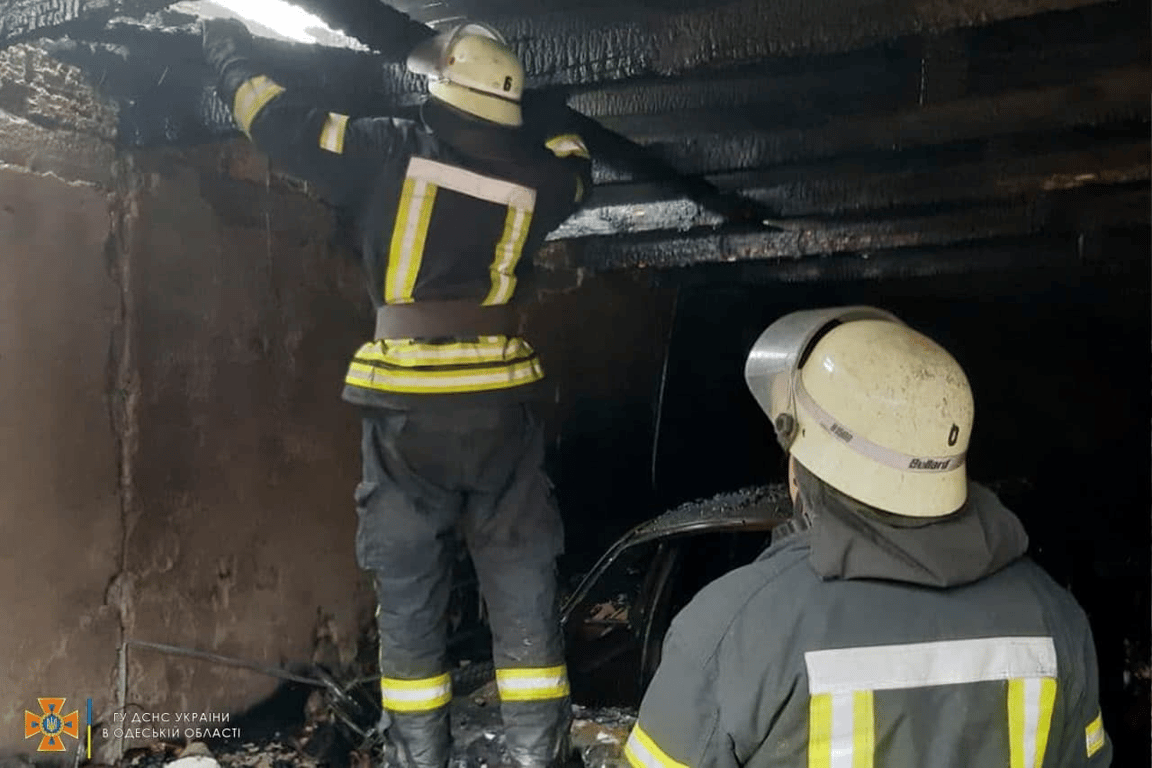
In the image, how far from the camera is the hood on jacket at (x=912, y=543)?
1334mm

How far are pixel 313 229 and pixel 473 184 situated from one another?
1236 mm

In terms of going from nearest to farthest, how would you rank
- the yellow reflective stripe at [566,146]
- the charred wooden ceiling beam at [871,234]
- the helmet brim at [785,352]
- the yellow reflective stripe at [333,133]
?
the helmet brim at [785,352] < the yellow reflective stripe at [333,133] < the yellow reflective stripe at [566,146] < the charred wooden ceiling beam at [871,234]

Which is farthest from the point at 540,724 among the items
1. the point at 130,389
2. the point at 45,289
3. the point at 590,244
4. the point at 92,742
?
the point at 590,244

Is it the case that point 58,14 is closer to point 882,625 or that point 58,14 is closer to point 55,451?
point 55,451

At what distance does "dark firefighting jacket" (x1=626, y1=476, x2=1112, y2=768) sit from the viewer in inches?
51.4

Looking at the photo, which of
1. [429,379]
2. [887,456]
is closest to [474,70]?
[429,379]

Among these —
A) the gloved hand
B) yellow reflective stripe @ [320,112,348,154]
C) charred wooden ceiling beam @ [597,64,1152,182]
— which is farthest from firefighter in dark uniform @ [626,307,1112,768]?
the gloved hand

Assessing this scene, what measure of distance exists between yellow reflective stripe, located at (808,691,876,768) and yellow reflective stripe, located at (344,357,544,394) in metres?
1.57

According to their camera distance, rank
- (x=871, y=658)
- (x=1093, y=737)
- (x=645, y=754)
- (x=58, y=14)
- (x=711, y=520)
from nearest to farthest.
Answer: (x=871, y=658) < (x=645, y=754) < (x=1093, y=737) < (x=58, y=14) < (x=711, y=520)

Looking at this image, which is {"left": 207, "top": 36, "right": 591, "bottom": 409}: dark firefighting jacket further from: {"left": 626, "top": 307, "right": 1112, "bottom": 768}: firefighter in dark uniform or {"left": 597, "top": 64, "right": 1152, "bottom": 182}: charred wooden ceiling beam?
{"left": 626, "top": 307, "right": 1112, "bottom": 768}: firefighter in dark uniform

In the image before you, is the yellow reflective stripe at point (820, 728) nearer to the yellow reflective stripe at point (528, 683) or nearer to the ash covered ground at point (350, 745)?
the yellow reflective stripe at point (528, 683)

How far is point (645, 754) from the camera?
1.42m

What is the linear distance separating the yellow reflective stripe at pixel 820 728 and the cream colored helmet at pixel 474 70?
1.76 metres

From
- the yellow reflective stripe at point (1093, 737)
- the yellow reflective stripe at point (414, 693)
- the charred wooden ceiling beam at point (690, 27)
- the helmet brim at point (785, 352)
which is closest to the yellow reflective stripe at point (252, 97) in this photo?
the charred wooden ceiling beam at point (690, 27)
